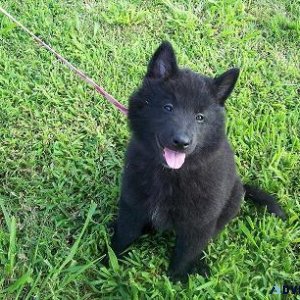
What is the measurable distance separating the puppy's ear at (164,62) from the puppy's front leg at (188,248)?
0.97 meters

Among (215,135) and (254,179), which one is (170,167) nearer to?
(215,135)

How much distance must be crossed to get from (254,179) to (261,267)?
831 millimetres

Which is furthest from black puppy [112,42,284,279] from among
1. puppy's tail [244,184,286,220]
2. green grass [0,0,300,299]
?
puppy's tail [244,184,286,220]

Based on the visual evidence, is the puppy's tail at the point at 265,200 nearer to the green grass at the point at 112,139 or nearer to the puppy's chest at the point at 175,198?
the green grass at the point at 112,139

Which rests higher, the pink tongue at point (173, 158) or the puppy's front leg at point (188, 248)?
the pink tongue at point (173, 158)

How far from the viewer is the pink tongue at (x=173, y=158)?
2768mm

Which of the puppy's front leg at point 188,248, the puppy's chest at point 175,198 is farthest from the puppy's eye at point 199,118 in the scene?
the puppy's front leg at point 188,248

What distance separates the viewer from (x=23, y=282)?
2840 millimetres

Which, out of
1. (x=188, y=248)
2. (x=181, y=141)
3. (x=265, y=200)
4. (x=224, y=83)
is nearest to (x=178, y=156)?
(x=181, y=141)

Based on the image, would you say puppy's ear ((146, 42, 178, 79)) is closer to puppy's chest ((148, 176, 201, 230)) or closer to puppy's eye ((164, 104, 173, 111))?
puppy's eye ((164, 104, 173, 111))

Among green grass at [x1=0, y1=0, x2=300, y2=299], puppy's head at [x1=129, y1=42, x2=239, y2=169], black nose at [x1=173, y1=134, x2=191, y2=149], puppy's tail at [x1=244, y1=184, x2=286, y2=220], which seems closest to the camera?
black nose at [x1=173, y1=134, x2=191, y2=149]

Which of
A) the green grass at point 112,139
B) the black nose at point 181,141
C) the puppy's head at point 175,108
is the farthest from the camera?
the green grass at point 112,139

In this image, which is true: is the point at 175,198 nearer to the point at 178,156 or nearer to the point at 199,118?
the point at 178,156

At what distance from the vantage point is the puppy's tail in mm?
3658
